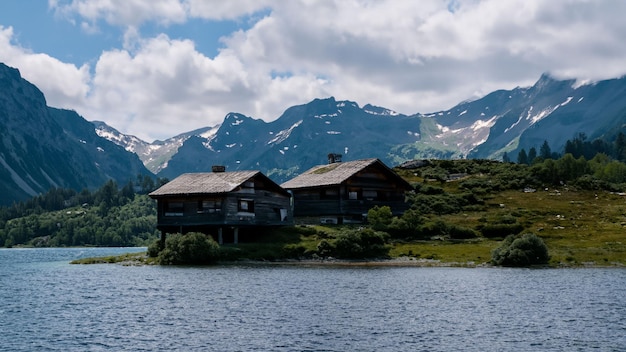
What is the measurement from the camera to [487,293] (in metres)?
47.9

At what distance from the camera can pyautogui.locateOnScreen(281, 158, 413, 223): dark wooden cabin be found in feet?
317

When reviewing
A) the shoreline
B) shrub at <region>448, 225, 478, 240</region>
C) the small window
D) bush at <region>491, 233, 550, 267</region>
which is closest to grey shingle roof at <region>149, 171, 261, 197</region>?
the shoreline

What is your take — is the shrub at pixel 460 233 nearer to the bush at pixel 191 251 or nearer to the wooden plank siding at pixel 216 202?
the wooden plank siding at pixel 216 202

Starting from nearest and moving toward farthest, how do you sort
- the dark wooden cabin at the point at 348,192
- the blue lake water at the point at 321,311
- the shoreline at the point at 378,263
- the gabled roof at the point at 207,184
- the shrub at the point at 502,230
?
the blue lake water at the point at 321,311, the shoreline at the point at 378,263, the gabled roof at the point at 207,184, the shrub at the point at 502,230, the dark wooden cabin at the point at 348,192

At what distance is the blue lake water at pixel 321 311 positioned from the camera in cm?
3256

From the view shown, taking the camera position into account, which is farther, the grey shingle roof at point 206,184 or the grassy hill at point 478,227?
the grey shingle roof at point 206,184

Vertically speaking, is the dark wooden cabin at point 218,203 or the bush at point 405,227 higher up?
the dark wooden cabin at point 218,203

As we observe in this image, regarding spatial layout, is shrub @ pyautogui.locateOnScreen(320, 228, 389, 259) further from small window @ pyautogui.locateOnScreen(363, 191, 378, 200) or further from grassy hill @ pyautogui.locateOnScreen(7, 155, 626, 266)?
small window @ pyautogui.locateOnScreen(363, 191, 378, 200)

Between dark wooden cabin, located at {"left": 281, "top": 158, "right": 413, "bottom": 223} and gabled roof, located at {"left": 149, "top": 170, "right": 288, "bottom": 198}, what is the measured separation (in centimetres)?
983

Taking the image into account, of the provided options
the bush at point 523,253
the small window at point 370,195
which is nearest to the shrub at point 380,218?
the small window at point 370,195

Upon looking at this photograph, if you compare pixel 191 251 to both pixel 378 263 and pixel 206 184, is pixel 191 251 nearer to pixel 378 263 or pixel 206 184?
pixel 206 184

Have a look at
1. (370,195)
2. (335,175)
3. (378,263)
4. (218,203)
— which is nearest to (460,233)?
(378,263)

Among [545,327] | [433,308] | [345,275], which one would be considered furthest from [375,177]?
A: [545,327]

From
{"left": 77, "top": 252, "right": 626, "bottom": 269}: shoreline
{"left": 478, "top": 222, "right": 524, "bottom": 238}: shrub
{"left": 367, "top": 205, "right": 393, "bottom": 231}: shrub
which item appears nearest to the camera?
{"left": 77, "top": 252, "right": 626, "bottom": 269}: shoreline
